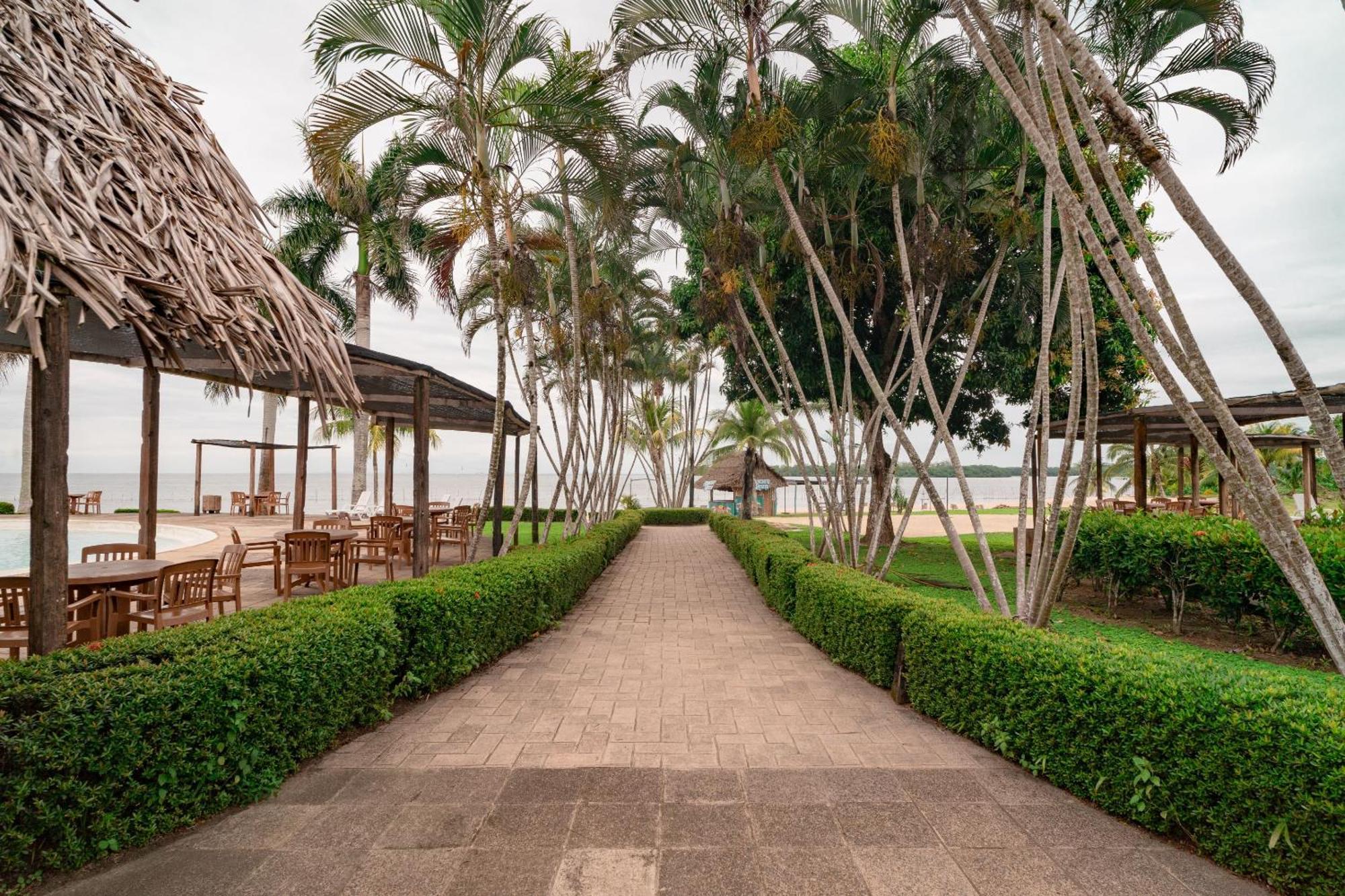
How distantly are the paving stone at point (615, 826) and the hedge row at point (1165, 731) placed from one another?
7.11 ft

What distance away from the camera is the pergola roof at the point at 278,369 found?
5.42 meters

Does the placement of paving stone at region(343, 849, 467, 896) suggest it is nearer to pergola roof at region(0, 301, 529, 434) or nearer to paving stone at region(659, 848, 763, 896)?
paving stone at region(659, 848, 763, 896)

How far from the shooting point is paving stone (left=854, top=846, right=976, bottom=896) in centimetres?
245

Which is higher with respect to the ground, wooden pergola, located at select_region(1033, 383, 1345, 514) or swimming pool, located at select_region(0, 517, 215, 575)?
wooden pergola, located at select_region(1033, 383, 1345, 514)

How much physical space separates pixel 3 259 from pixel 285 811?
2606 millimetres

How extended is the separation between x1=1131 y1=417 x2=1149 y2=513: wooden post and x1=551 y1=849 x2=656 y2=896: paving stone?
11.0 metres

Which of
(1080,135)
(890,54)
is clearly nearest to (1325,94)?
(1080,135)

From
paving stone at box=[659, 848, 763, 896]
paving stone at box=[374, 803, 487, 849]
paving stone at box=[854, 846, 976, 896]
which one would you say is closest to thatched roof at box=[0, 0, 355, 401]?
paving stone at box=[374, 803, 487, 849]

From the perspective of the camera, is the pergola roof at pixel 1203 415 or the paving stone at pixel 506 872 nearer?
the paving stone at pixel 506 872

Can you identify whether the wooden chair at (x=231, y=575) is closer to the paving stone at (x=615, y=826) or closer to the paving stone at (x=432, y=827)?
the paving stone at (x=432, y=827)

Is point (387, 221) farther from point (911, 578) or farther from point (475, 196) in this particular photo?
point (911, 578)

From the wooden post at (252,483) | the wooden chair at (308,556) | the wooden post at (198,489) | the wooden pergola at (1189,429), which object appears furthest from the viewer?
the wooden post at (198,489)

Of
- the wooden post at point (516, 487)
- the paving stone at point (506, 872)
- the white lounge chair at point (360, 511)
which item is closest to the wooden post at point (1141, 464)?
the wooden post at point (516, 487)

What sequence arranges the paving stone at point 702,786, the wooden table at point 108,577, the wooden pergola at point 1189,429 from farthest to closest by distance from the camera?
the wooden pergola at point 1189,429, the wooden table at point 108,577, the paving stone at point 702,786
